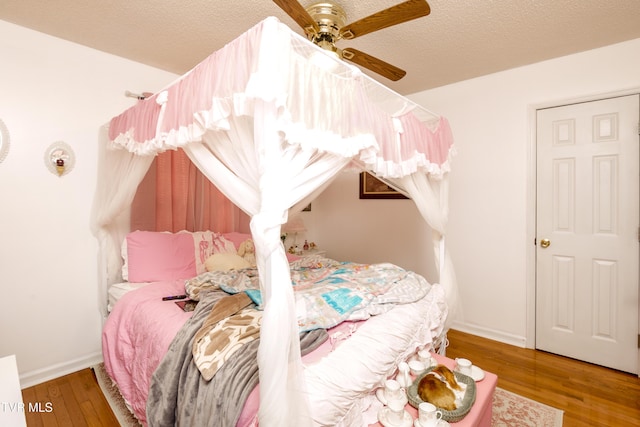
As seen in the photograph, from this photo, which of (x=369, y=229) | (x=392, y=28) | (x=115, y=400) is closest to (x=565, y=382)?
(x=369, y=229)

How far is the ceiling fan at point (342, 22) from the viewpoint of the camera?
1.45 metres

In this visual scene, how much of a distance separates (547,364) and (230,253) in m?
2.90

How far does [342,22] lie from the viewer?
1.86 m

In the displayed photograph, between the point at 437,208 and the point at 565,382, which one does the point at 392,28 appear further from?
the point at 565,382

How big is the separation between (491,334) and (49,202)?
409 centimetres

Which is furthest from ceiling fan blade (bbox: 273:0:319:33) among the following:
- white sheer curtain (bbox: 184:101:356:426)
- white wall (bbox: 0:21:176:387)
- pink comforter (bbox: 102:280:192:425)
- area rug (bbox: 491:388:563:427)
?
area rug (bbox: 491:388:563:427)

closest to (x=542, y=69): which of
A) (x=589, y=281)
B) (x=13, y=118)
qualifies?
(x=589, y=281)

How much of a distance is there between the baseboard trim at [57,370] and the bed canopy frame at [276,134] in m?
1.92

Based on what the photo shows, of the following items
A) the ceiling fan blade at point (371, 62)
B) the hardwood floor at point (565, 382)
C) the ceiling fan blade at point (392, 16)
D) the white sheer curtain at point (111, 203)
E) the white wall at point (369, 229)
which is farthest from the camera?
the white wall at point (369, 229)

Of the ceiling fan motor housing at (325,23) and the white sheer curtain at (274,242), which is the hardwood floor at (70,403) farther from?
the ceiling fan motor housing at (325,23)

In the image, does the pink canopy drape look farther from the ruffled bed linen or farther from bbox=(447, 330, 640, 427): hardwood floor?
bbox=(447, 330, 640, 427): hardwood floor

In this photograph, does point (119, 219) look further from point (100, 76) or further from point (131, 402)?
point (131, 402)

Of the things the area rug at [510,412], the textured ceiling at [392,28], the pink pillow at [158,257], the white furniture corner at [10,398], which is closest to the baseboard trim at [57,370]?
the area rug at [510,412]

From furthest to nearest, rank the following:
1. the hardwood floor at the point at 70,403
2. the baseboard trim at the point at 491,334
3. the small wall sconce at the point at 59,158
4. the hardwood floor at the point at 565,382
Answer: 1. the baseboard trim at the point at 491,334
2. the small wall sconce at the point at 59,158
3. the hardwood floor at the point at 565,382
4. the hardwood floor at the point at 70,403
